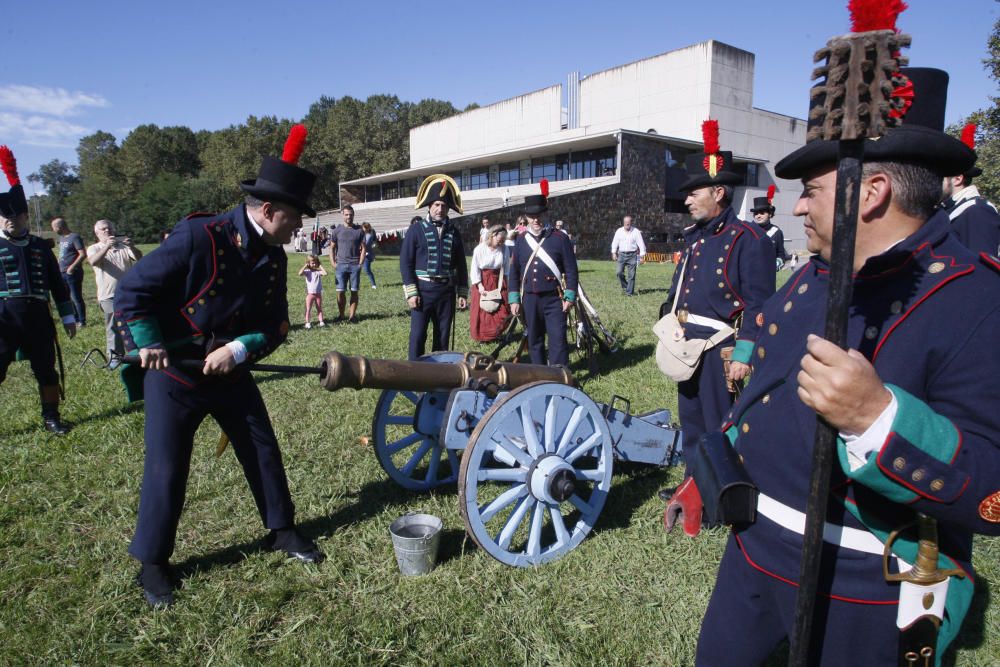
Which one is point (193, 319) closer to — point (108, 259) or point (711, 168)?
point (711, 168)

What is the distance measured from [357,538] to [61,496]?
236 cm

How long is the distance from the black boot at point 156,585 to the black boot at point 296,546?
60 cm

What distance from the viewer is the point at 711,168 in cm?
406

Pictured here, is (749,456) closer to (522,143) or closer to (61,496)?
(61,496)

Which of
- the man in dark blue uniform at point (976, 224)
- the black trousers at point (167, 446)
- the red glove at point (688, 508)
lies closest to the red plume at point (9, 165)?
the black trousers at point (167, 446)

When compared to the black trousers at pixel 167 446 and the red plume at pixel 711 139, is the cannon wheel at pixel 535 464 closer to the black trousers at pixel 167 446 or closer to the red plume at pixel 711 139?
the black trousers at pixel 167 446

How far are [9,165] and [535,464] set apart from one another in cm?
555

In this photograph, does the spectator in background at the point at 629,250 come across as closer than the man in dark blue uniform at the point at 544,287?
No

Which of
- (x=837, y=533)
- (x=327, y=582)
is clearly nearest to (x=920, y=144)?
(x=837, y=533)

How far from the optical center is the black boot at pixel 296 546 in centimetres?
359

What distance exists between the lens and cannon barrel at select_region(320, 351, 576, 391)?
3346 millimetres

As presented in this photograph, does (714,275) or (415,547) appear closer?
(415,547)

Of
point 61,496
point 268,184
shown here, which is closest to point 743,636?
point 268,184

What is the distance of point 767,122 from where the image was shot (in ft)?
131
